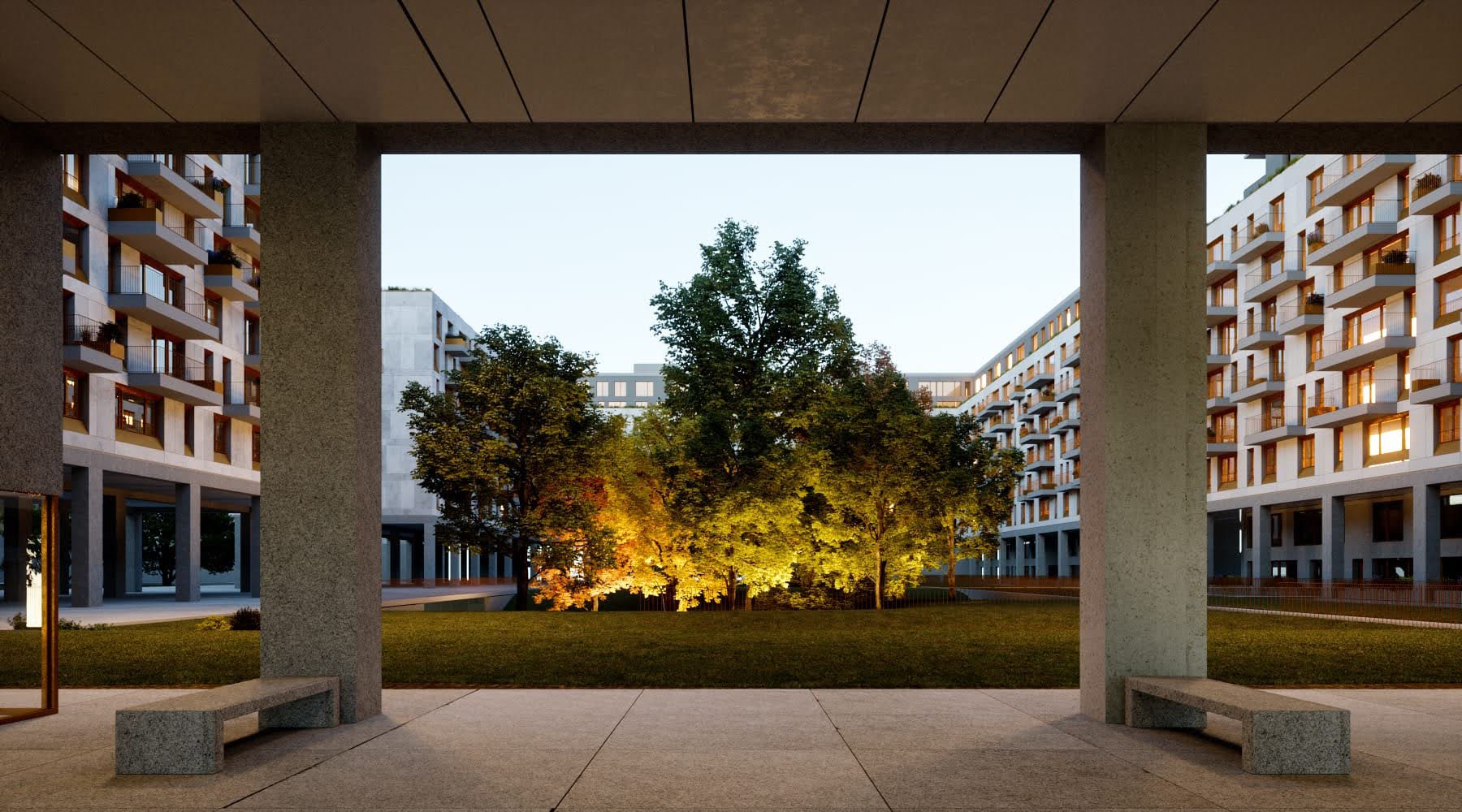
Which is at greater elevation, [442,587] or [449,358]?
[449,358]

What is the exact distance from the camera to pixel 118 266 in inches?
1624

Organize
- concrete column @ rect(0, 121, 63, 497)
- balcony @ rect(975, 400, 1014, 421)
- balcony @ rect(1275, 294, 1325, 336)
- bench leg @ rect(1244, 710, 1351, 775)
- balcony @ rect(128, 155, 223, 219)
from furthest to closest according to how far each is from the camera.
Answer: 1. balcony @ rect(975, 400, 1014, 421)
2. balcony @ rect(1275, 294, 1325, 336)
3. balcony @ rect(128, 155, 223, 219)
4. concrete column @ rect(0, 121, 63, 497)
5. bench leg @ rect(1244, 710, 1351, 775)

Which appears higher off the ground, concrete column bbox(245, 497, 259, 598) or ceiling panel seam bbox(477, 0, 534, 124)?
ceiling panel seam bbox(477, 0, 534, 124)

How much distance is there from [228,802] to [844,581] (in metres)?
36.4

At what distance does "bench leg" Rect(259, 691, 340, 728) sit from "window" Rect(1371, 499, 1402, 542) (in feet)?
186

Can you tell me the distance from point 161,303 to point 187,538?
10.8 metres

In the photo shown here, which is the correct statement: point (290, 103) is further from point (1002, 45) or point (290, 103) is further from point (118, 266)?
point (118, 266)

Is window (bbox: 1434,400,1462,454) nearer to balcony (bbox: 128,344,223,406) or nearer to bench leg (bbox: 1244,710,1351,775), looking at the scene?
bench leg (bbox: 1244,710,1351,775)

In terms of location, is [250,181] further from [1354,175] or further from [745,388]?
[1354,175]

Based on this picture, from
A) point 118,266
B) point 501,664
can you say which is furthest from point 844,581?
point 118,266

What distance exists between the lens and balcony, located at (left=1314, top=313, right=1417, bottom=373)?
156ft

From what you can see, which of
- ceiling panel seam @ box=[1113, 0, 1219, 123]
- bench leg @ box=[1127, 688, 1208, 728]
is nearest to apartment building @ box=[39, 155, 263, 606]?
ceiling panel seam @ box=[1113, 0, 1219, 123]

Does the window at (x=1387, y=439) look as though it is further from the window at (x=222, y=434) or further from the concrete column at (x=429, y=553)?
the concrete column at (x=429, y=553)

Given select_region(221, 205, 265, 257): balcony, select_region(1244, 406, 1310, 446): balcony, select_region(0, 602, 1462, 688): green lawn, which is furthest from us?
select_region(1244, 406, 1310, 446): balcony
